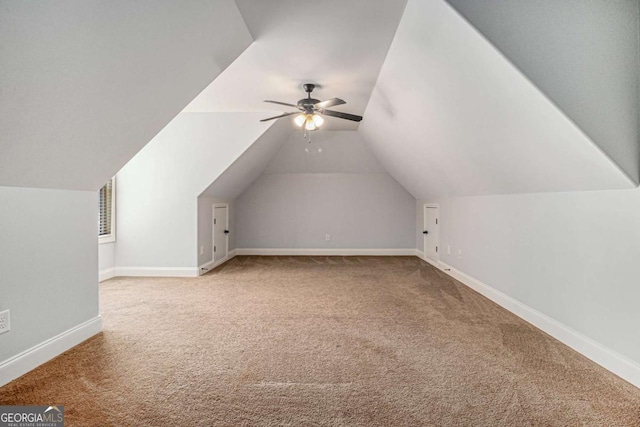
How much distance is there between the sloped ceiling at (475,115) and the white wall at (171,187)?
2083 mm

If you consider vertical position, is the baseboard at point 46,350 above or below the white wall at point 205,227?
below

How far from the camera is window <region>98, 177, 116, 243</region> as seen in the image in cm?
482

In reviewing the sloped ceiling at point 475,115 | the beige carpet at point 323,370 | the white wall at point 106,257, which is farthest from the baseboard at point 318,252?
the beige carpet at point 323,370

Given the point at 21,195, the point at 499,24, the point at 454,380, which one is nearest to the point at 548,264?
the point at 454,380

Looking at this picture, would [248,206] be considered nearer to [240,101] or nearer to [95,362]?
[240,101]

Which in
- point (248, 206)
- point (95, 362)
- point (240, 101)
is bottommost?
point (95, 362)

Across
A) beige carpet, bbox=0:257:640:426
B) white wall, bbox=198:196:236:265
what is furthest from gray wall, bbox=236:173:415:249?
beige carpet, bbox=0:257:640:426

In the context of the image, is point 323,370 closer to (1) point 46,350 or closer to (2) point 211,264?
(1) point 46,350

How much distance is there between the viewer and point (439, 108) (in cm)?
321

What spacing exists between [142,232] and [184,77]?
3287 millimetres

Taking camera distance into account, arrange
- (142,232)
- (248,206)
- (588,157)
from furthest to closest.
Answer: (248,206) < (142,232) < (588,157)

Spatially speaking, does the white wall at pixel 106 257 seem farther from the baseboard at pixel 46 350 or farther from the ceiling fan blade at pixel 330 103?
the ceiling fan blade at pixel 330 103

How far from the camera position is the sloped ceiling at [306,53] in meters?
2.34

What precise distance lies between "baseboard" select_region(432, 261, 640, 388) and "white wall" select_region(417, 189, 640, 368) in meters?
0.04
